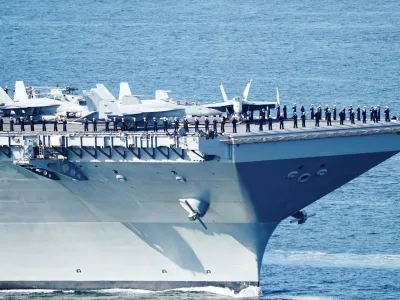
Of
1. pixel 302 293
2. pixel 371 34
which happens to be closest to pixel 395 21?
pixel 371 34

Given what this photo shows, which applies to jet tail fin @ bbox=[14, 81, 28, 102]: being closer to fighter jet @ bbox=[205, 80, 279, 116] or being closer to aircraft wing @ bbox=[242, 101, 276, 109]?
fighter jet @ bbox=[205, 80, 279, 116]

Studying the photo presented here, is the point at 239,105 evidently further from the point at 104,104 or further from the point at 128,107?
the point at 104,104

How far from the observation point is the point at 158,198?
65.9 m

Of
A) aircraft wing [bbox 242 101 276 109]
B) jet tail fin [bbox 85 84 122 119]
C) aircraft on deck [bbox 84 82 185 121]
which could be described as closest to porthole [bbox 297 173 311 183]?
aircraft wing [bbox 242 101 276 109]

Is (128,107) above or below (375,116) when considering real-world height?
below

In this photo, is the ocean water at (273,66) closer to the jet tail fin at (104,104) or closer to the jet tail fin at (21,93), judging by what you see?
the jet tail fin at (104,104)

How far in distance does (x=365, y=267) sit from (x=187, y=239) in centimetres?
895

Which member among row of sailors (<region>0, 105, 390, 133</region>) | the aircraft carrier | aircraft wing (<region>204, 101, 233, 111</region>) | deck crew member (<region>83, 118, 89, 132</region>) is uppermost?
row of sailors (<region>0, 105, 390, 133</region>)

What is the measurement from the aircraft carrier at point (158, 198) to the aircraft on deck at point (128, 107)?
4303 mm

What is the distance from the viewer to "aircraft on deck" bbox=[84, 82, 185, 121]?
7050 cm

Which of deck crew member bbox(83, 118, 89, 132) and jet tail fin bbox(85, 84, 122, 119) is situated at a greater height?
jet tail fin bbox(85, 84, 122, 119)

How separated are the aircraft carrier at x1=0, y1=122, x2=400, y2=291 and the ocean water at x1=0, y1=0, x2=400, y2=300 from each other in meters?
0.96

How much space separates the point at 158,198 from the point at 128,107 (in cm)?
754

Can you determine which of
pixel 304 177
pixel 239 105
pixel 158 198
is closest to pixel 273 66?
pixel 239 105
